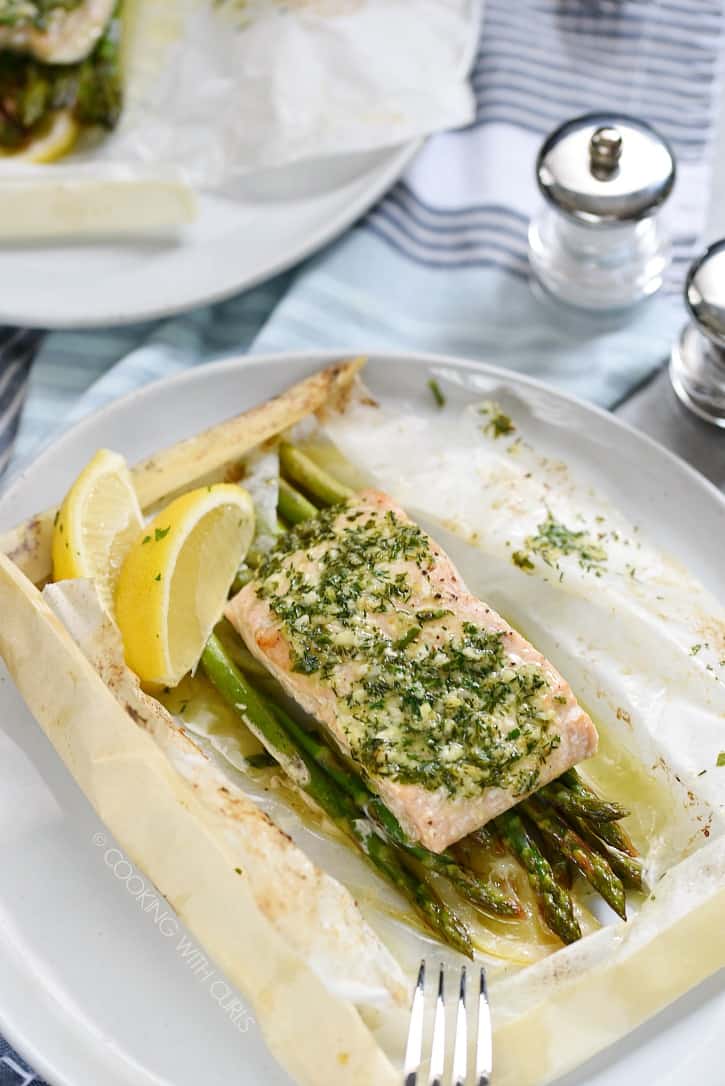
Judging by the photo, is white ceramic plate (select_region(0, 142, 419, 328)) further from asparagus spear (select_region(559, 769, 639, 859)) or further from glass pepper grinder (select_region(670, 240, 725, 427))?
asparagus spear (select_region(559, 769, 639, 859))

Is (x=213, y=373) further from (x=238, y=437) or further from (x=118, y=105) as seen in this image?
(x=118, y=105)

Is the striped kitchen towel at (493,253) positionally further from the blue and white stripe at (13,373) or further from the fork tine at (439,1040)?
the fork tine at (439,1040)

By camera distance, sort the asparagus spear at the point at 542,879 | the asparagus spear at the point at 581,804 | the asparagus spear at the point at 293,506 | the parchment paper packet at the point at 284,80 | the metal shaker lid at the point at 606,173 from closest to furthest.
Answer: the asparagus spear at the point at 542,879 → the asparagus spear at the point at 581,804 → the asparagus spear at the point at 293,506 → the metal shaker lid at the point at 606,173 → the parchment paper packet at the point at 284,80

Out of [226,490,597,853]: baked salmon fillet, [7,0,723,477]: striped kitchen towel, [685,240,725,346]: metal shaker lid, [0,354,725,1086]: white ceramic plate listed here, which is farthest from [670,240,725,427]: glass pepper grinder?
[226,490,597,853]: baked salmon fillet

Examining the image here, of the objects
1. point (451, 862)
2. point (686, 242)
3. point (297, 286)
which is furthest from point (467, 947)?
point (686, 242)

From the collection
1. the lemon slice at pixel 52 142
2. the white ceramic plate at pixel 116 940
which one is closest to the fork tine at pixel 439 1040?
the white ceramic plate at pixel 116 940
